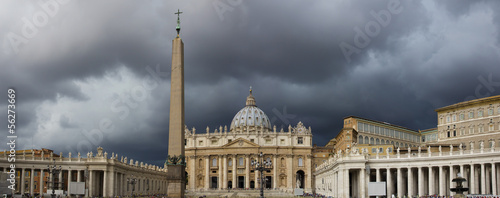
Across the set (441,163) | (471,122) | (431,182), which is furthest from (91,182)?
(471,122)

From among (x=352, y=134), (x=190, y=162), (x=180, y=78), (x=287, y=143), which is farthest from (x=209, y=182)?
(x=180, y=78)

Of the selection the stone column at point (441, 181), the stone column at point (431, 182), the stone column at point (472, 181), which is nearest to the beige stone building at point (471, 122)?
the stone column at point (431, 182)

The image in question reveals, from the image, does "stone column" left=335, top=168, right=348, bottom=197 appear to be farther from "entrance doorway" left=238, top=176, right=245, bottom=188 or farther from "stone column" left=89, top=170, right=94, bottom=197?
"entrance doorway" left=238, top=176, right=245, bottom=188

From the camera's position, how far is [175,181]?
3919 cm

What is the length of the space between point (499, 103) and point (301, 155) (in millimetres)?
55910

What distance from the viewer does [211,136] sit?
126875 mm

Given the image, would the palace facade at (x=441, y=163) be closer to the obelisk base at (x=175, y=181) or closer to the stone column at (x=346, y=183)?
the stone column at (x=346, y=183)

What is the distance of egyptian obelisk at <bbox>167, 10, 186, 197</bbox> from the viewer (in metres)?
38.8

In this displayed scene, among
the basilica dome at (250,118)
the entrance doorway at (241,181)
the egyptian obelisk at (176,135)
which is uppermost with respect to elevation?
the basilica dome at (250,118)

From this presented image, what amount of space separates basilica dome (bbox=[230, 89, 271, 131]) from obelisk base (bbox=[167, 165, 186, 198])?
11232 centimetres

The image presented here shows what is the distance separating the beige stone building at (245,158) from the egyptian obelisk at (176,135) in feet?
269

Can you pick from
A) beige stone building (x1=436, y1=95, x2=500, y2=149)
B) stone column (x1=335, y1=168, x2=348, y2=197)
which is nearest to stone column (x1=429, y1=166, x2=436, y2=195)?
stone column (x1=335, y1=168, x2=348, y2=197)

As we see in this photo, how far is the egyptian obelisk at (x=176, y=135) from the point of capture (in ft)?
127

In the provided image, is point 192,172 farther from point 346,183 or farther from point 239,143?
point 346,183
